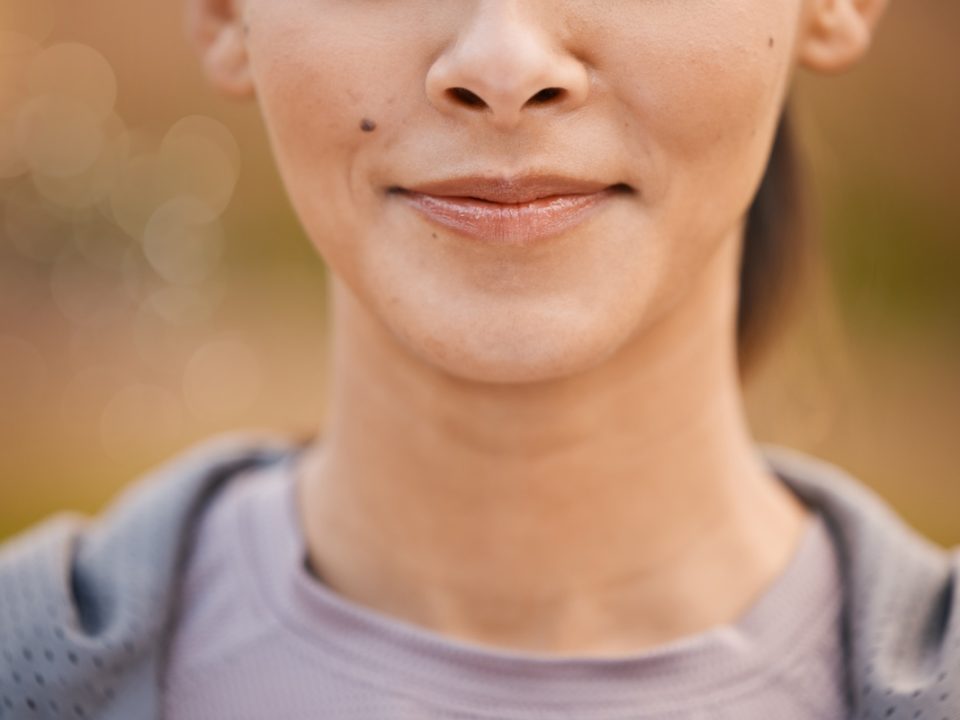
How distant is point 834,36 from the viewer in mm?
1223

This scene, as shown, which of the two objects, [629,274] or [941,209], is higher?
[629,274]

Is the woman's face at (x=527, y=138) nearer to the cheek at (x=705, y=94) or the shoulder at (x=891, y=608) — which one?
the cheek at (x=705, y=94)

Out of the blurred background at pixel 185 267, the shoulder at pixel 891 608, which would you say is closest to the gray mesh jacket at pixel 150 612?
the shoulder at pixel 891 608

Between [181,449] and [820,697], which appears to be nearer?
[820,697]

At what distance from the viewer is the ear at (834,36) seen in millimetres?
1210

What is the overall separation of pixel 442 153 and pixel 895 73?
2.36m

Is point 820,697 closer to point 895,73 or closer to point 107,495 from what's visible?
point 895,73

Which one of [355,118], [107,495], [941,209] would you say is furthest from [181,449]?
[355,118]

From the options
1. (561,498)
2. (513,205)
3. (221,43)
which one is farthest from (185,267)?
(513,205)

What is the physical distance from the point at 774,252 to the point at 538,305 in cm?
53

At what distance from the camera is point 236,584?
124 cm

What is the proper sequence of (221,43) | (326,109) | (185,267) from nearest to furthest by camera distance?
(326,109), (221,43), (185,267)

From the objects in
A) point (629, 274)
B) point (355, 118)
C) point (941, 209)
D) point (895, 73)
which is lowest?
point (941, 209)

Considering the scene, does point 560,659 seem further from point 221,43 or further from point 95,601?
point 221,43
